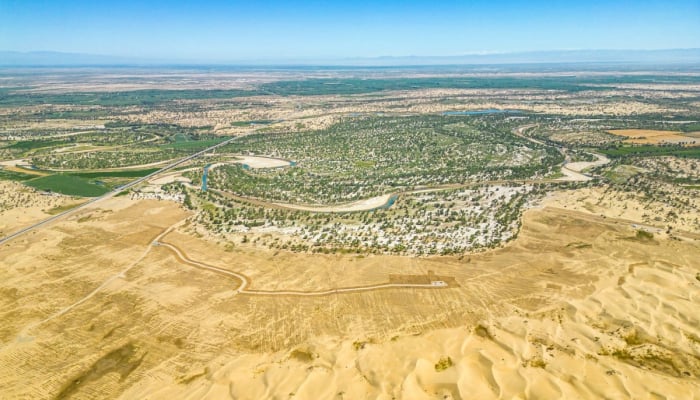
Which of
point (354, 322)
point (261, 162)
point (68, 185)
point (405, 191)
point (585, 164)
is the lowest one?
point (354, 322)

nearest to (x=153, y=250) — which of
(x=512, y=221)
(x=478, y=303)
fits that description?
(x=478, y=303)

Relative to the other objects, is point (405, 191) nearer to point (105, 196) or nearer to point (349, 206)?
point (349, 206)

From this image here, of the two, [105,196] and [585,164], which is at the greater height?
[585,164]

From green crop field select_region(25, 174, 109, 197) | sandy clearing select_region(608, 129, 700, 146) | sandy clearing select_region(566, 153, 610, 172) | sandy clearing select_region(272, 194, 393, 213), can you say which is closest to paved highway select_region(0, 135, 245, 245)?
green crop field select_region(25, 174, 109, 197)

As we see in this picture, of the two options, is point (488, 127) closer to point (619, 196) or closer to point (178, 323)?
point (619, 196)

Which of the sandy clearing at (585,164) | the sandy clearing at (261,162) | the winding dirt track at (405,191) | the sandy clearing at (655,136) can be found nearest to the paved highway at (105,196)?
the sandy clearing at (261,162)

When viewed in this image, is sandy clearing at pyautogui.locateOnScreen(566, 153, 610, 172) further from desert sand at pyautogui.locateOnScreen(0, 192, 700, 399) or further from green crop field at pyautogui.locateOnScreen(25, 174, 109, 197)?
green crop field at pyautogui.locateOnScreen(25, 174, 109, 197)

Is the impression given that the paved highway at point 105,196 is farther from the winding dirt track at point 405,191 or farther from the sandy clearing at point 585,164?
the sandy clearing at point 585,164

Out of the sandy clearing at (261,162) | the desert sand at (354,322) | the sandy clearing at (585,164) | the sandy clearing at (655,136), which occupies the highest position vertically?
the sandy clearing at (655,136)

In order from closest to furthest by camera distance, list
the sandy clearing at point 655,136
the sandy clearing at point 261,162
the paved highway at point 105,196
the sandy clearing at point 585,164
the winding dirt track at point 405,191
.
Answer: the paved highway at point 105,196 → the winding dirt track at point 405,191 → the sandy clearing at point 585,164 → the sandy clearing at point 261,162 → the sandy clearing at point 655,136

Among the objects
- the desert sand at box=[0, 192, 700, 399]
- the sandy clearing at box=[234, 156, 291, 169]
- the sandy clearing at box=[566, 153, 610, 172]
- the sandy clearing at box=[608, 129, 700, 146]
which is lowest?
the desert sand at box=[0, 192, 700, 399]

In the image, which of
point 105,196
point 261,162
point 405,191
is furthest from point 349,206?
point 105,196
